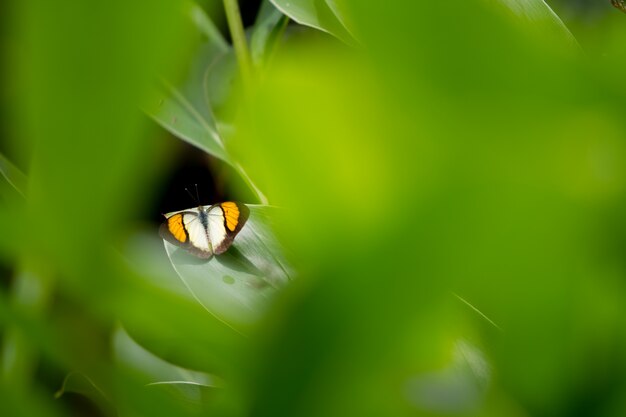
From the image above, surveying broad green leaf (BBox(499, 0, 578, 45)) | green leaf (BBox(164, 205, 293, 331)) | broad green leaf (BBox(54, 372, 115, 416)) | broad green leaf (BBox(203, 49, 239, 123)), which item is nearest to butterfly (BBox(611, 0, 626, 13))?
broad green leaf (BBox(499, 0, 578, 45))

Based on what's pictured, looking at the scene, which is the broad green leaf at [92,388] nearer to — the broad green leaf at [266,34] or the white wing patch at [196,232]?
the white wing patch at [196,232]

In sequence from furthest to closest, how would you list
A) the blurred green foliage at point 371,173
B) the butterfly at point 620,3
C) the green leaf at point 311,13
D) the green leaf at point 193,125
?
the green leaf at point 193,125 < the green leaf at point 311,13 < the butterfly at point 620,3 < the blurred green foliage at point 371,173

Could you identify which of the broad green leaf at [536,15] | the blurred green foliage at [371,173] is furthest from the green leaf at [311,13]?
the blurred green foliage at [371,173]

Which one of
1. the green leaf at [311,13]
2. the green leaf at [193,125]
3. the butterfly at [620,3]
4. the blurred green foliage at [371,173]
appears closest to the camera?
the blurred green foliage at [371,173]

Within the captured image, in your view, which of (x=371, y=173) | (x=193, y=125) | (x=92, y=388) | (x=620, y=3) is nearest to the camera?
(x=371, y=173)

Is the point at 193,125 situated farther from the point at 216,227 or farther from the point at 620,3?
the point at 620,3

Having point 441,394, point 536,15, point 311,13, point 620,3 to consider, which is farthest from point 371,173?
point 311,13
